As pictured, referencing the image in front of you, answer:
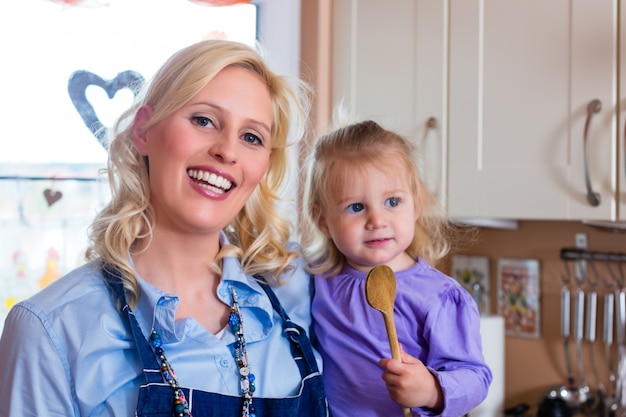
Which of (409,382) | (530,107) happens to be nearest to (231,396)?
(409,382)

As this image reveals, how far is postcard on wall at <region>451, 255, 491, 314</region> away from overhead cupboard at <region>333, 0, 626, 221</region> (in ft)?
1.54

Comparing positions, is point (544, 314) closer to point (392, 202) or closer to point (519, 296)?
point (519, 296)

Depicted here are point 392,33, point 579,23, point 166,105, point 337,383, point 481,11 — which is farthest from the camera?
point 392,33

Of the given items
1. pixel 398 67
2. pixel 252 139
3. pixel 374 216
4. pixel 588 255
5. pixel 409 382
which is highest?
pixel 398 67

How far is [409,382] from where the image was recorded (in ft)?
3.47

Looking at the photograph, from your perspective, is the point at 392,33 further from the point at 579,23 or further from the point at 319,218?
the point at 319,218

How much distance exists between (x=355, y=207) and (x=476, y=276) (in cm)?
121

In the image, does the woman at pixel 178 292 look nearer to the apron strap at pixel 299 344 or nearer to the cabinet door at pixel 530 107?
the apron strap at pixel 299 344

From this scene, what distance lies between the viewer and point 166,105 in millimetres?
1132

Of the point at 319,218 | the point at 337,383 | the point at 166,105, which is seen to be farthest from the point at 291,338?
the point at 166,105

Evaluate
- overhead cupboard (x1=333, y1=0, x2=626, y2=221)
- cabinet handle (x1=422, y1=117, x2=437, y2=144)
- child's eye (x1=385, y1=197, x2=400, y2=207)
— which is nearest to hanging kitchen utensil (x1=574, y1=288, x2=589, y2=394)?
overhead cupboard (x1=333, y1=0, x2=626, y2=221)

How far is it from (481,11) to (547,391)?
41.7 inches

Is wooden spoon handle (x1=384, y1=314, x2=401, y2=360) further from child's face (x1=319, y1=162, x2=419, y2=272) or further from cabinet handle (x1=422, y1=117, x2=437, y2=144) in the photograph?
cabinet handle (x1=422, y1=117, x2=437, y2=144)

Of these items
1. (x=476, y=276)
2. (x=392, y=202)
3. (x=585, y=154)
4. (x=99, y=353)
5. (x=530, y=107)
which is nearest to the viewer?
(x=99, y=353)
